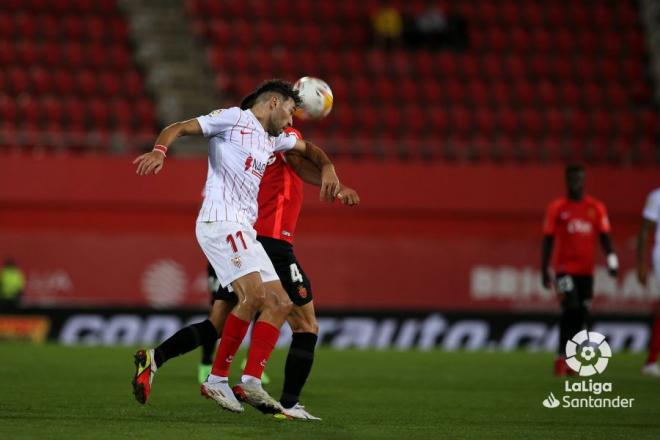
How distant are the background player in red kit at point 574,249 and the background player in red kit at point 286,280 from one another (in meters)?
5.08

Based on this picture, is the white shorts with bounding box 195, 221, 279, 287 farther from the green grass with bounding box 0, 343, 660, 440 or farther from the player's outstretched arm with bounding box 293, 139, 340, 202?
the green grass with bounding box 0, 343, 660, 440

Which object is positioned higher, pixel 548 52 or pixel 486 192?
pixel 548 52

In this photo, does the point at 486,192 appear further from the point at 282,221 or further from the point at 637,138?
the point at 282,221

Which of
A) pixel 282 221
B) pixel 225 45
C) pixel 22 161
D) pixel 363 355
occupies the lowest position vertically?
pixel 363 355

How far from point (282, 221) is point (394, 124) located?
555 inches

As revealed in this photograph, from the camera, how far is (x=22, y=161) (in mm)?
19781

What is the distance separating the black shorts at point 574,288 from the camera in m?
12.9

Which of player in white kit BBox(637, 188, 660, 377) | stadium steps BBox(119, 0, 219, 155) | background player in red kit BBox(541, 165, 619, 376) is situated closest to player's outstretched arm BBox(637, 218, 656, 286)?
player in white kit BBox(637, 188, 660, 377)

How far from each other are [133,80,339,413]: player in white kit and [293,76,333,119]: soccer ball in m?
0.96

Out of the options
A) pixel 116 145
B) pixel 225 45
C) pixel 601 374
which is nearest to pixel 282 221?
pixel 601 374

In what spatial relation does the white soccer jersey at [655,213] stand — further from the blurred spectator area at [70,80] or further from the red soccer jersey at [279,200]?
the blurred spectator area at [70,80]

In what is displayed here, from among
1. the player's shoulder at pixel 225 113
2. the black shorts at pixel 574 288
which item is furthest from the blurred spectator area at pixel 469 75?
the player's shoulder at pixel 225 113

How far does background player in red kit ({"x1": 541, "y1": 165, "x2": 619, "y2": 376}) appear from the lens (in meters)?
13.0

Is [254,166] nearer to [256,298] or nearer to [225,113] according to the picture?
[225,113]
